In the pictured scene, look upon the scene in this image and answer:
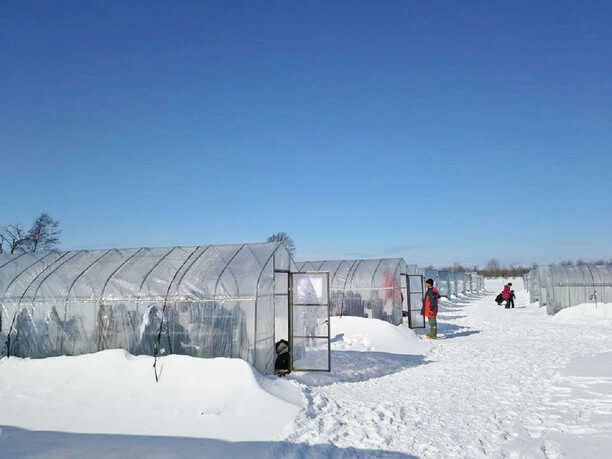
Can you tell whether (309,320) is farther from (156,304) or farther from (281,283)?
(156,304)

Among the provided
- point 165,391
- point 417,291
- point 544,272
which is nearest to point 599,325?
point 417,291

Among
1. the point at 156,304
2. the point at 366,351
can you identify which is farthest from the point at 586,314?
the point at 156,304

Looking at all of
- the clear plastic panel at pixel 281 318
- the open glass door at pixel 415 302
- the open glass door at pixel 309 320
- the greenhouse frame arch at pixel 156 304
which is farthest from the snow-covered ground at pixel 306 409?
the open glass door at pixel 415 302

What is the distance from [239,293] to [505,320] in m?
19.2

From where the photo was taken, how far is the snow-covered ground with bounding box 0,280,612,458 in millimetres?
6703

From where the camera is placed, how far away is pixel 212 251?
12133 mm

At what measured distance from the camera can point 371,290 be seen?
69.7ft

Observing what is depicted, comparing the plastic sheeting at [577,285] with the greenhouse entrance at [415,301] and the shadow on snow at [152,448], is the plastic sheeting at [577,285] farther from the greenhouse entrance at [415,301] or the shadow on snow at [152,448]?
the shadow on snow at [152,448]

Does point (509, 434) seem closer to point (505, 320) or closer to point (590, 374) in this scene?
point (590, 374)

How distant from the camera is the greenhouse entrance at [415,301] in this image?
68.5 ft

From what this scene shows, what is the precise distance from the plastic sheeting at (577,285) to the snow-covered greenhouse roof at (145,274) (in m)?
20.3

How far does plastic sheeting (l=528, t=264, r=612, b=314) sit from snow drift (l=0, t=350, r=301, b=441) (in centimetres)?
2211

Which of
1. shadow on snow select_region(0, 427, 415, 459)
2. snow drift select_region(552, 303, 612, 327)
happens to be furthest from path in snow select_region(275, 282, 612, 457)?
snow drift select_region(552, 303, 612, 327)

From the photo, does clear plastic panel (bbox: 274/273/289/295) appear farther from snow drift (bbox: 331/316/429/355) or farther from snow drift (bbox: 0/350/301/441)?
snow drift (bbox: 331/316/429/355)
